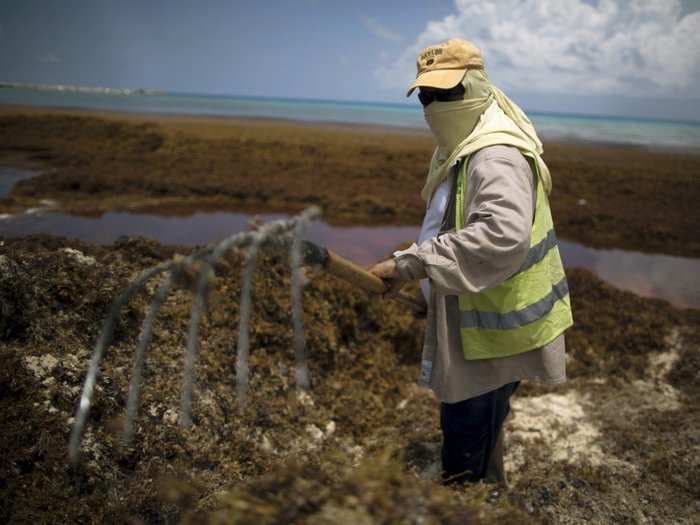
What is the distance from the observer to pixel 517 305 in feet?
6.39

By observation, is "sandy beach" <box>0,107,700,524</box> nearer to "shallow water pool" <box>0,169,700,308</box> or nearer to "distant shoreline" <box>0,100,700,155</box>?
"shallow water pool" <box>0,169,700,308</box>

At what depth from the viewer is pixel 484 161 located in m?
1.78

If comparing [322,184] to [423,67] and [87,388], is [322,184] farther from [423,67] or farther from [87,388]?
[87,388]

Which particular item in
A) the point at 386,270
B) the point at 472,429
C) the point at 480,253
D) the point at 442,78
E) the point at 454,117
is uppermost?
the point at 442,78

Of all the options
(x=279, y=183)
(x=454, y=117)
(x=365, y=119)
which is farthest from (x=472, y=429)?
(x=365, y=119)

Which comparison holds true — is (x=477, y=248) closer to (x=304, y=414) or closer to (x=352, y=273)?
(x=352, y=273)

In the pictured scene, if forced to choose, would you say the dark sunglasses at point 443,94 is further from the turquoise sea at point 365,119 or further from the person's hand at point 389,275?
the turquoise sea at point 365,119

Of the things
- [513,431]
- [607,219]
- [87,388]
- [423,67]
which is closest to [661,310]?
[513,431]

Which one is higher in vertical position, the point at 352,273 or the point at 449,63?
the point at 449,63

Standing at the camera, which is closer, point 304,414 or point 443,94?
point 443,94

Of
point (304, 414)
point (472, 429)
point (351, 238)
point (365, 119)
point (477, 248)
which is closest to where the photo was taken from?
point (477, 248)

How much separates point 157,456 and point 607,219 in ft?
35.0

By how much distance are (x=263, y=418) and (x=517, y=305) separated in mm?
1724

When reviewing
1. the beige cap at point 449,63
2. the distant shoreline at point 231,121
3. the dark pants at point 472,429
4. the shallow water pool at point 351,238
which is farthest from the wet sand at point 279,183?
the distant shoreline at point 231,121
